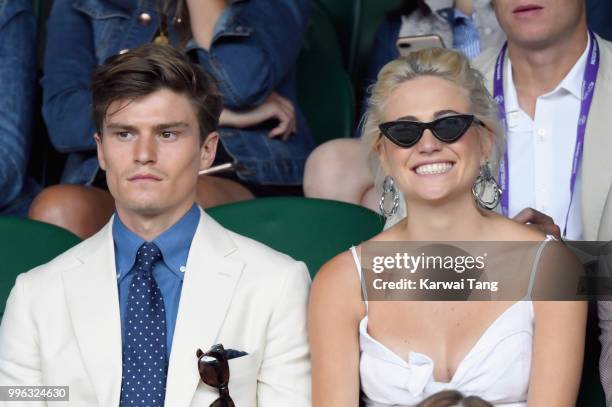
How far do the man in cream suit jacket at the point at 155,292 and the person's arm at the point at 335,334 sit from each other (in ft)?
0.20

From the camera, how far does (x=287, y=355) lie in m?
2.43

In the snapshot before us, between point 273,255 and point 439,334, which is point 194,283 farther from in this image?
point 439,334

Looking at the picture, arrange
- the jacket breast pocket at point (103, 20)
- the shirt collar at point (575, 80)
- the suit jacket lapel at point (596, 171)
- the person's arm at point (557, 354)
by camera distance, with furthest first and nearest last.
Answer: the jacket breast pocket at point (103, 20)
the shirt collar at point (575, 80)
the suit jacket lapel at point (596, 171)
the person's arm at point (557, 354)

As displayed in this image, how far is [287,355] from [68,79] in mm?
1486

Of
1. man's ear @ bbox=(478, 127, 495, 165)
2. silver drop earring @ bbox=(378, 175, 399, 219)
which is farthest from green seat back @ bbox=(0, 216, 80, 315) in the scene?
man's ear @ bbox=(478, 127, 495, 165)

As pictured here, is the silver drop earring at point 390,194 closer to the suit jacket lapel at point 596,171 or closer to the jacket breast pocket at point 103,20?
the suit jacket lapel at point 596,171

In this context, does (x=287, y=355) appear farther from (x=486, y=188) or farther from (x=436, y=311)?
(x=486, y=188)

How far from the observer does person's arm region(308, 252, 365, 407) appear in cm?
236

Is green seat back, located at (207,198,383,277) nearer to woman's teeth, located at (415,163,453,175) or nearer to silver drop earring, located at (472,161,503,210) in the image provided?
silver drop earring, located at (472,161,503,210)

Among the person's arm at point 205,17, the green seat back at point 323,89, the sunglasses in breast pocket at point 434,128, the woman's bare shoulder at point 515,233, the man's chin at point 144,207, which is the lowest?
the woman's bare shoulder at point 515,233

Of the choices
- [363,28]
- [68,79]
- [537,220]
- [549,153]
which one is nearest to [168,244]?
[537,220]

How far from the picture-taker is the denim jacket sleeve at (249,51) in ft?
11.5

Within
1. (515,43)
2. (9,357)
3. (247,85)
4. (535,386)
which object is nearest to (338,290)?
(535,386)

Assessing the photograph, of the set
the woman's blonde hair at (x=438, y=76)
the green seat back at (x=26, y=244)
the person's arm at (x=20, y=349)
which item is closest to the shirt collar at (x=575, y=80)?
the woman's blonde hair at (x=438, y=76)
